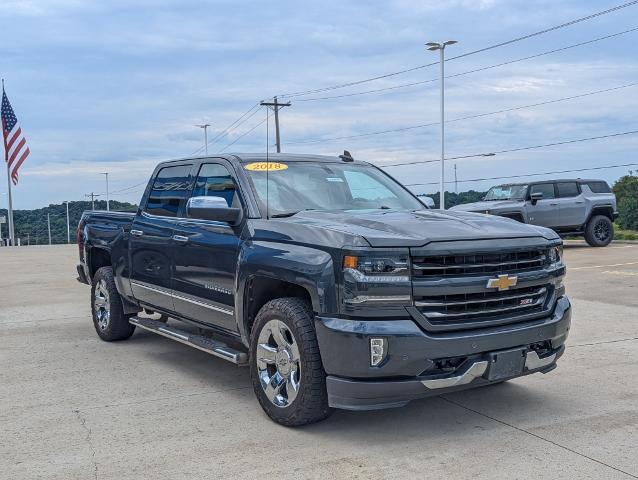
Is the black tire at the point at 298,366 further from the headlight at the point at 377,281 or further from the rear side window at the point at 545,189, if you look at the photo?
the rear side window at the point at 545,189

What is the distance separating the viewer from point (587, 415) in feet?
15.9

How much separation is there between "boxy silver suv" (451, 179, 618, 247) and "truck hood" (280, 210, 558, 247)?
575 inches

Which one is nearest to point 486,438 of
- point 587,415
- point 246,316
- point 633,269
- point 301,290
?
point 587,415

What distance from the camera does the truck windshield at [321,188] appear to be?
5.40 m

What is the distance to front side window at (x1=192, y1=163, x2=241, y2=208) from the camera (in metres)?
5.53

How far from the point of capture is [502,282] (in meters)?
4.41

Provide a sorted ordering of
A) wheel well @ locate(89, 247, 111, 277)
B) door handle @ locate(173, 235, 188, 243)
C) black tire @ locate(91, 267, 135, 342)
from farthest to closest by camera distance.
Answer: wheel well @ locate(89, 247, 111, 277) < black tire @ locate(91, 267, 135, 342) < door handle @ locate(173, 235, 188, 243)

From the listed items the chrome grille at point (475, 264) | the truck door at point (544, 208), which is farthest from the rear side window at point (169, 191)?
the truck door at point (544, 208)

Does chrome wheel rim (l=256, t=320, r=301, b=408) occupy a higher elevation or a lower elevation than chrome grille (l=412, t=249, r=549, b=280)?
lower

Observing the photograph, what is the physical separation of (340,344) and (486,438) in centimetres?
115

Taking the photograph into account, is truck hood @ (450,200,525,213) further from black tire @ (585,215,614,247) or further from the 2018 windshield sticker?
the 2018 windshield sticker

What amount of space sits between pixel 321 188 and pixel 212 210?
1071mm

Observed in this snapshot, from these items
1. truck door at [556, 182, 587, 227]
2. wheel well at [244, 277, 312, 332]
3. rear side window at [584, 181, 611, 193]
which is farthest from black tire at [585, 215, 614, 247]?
wheel well at [244, 277, 312, 332]

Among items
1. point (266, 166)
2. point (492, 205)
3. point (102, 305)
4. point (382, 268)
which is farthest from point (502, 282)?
point (492, 205)
